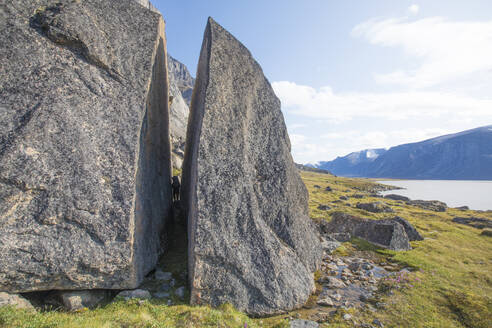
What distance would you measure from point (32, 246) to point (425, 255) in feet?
78.5

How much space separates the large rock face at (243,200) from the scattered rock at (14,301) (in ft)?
17.2

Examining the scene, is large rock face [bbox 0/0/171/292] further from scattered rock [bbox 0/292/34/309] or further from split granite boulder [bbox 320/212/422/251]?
split granite boulder [bbox 320/212/422/251]

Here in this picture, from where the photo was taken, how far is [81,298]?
8.41 metres

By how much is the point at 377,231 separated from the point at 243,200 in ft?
50.7

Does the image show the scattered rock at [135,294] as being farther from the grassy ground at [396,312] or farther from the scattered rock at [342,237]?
the scattered rock at [342,237]

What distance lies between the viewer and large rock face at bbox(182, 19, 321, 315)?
949 centimetres

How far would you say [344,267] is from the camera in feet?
48.3

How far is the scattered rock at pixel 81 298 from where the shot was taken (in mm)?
8148

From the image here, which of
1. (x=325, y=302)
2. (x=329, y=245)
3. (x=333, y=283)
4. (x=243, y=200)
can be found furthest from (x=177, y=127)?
(x=325, y=302)

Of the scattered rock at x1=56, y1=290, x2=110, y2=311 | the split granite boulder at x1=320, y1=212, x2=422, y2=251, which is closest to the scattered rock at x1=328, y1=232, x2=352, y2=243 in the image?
the split granite boulder at x1=320, y1=212, x2=422, y2=251

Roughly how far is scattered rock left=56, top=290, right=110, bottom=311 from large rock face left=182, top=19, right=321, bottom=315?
11.0 feet

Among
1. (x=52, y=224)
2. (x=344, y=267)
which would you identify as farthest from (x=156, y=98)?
(x=344, y=267)

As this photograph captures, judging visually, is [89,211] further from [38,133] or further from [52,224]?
[38,133]

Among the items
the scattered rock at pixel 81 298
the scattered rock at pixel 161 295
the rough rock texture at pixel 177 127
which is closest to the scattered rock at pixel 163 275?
the scattered rock at pixel 161 295
